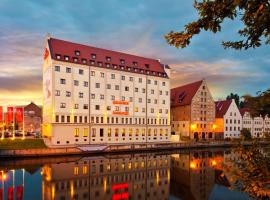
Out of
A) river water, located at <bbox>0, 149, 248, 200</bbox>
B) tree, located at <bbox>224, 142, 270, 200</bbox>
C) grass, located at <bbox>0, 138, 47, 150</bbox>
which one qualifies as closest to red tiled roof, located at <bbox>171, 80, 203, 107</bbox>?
river water, located at <bbox>0, 149, 248, 200</bbox>

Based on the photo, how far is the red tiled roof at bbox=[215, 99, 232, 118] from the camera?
105750 millimetres

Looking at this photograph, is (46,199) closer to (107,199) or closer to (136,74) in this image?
(107,199)

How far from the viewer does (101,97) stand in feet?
234

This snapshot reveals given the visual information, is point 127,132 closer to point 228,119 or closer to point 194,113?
point 194,113

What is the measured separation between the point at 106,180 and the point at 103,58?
1731 inches

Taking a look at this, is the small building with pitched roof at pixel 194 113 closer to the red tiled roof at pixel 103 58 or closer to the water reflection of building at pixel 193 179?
the red tiled roof at pixel 103 58

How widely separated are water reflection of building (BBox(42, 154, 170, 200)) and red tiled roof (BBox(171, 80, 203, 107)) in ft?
158

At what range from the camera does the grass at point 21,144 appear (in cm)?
5697

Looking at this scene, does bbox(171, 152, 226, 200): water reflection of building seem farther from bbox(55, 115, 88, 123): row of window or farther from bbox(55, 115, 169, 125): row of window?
bbox(55, 115, 88, 123): row of window

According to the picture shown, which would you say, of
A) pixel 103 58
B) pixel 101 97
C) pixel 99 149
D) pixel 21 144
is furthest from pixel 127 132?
pixel 21 144

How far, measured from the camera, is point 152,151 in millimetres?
71562

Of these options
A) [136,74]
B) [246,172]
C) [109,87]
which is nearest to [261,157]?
[246,172]

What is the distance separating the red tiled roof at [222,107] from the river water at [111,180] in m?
56.3

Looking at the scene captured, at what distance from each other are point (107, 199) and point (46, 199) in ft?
21.9
